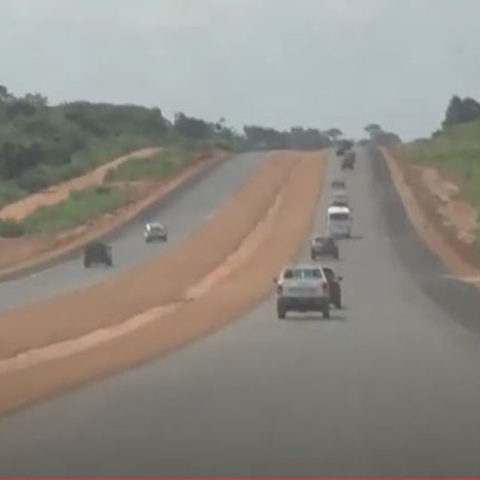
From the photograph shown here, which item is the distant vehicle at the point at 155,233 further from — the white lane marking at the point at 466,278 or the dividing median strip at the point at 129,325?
the white lane marking at the point at 466,278

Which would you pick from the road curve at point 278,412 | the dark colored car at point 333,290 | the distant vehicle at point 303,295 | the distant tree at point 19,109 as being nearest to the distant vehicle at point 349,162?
the distant tree at point 19,109

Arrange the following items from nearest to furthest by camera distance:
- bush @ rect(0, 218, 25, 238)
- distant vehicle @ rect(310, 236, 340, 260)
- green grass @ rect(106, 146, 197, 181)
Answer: distant vehicle @ rect(310, 236, 340, 260) → bush @ rect(0, 218, 25, 238) → green grass @ rect(106, 146, 197, 181)

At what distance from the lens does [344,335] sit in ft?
131

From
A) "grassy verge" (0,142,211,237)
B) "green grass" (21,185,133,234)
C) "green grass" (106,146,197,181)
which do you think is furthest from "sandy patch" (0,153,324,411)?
"grassy verge" (0,142,211,237)

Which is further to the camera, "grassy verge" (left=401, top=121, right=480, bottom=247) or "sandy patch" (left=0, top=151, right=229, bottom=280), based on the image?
"grassy verge" (left=401, top=121, right=480, bottom=247)

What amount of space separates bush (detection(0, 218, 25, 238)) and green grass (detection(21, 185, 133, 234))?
58cm

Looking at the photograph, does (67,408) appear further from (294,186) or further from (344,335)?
(294,186)

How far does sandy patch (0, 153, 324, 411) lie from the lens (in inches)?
1116

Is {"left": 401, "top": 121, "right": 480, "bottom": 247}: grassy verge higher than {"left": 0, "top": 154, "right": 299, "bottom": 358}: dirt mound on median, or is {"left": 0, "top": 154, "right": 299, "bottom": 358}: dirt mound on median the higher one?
{"left": 401, "top": 121, "right": 480, "bottom": 247}: grassy verge

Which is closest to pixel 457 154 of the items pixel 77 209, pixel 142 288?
pixel 77 209

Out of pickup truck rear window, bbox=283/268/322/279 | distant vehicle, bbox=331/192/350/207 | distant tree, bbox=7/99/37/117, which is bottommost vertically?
distant vehicle, bbox=331/192/350/207

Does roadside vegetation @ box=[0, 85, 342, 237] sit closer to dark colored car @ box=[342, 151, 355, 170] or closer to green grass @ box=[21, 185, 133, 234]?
green grass @ box=[21, 185, 133, 234]

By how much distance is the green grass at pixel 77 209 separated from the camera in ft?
365

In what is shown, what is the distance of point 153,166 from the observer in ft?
484
